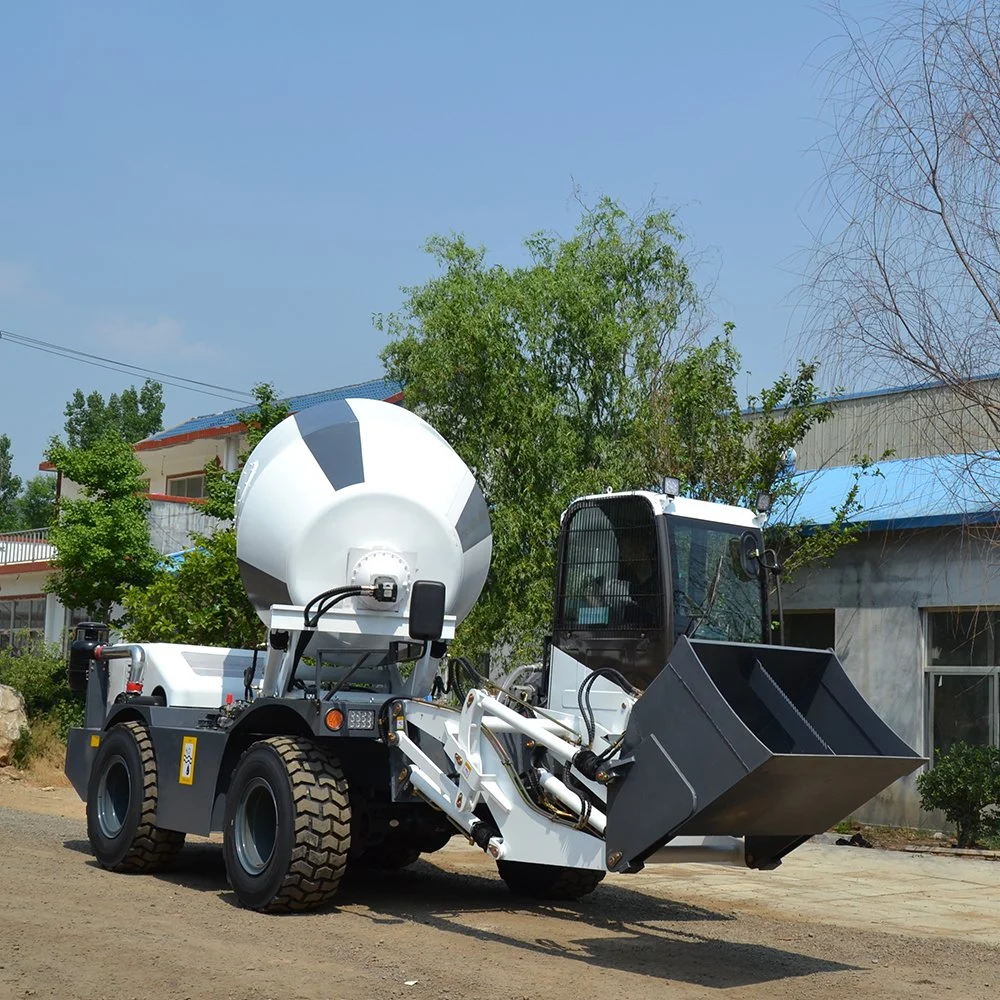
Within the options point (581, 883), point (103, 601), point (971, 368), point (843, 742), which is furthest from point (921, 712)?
point (103, 601)

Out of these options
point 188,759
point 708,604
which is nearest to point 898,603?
point 708,604

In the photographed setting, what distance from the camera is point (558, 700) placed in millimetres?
9797

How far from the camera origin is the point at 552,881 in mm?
10578

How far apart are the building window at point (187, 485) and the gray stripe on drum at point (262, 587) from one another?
93.1 ft

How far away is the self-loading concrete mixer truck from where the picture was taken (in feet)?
25.8

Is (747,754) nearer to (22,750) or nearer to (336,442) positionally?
(336,442)

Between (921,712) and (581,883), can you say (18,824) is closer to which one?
(581,883)

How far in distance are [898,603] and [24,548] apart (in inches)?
992

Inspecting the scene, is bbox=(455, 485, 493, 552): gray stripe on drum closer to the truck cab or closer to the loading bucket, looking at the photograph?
the truck cab

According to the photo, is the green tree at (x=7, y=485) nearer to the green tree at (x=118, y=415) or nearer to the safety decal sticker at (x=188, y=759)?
the green tree at (x=118, y=415)

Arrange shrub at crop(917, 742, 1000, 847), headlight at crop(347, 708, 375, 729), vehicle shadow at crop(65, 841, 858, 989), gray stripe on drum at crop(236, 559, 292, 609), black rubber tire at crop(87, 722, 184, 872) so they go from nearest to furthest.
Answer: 1. vehicle shadow at crop(65, 841, 858, 989)
2. headlight at crop(347, 708, 375, 729)
3. gray stripe on drum at crop(236, 559, 292, 609)
4. black rubber tire at crop(87, 722, 184, 872)
5. shrub at crop(917, 742, 1000, 847)

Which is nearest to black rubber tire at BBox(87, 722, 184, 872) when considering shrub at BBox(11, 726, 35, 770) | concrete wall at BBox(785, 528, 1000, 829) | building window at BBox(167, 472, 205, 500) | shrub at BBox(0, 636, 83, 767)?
shrub at BBox(11, 726, 35, 770)

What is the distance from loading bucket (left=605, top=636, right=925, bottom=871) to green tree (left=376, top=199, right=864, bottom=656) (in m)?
8.37

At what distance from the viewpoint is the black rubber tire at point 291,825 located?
360 inches
